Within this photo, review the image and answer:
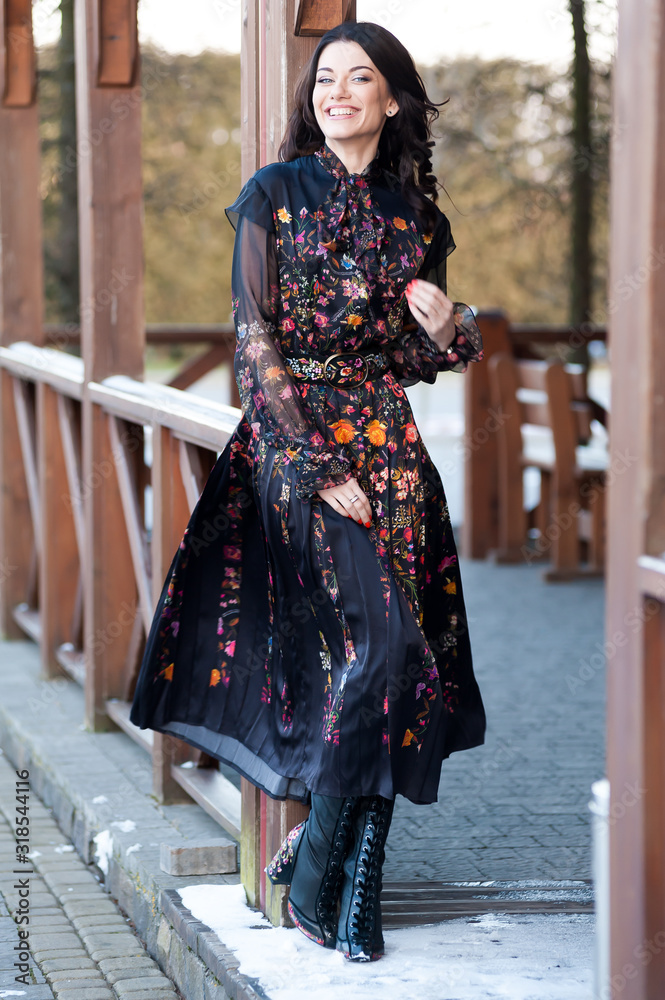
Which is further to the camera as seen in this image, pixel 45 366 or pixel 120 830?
pixel 45 366

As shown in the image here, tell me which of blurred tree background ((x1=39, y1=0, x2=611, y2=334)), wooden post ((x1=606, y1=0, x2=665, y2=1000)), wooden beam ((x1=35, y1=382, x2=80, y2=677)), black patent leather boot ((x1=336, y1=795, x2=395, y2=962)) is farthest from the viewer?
blurred tree background ((x1=39, y1=0, x2=611, y2=334))

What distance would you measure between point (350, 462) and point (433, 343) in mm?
278

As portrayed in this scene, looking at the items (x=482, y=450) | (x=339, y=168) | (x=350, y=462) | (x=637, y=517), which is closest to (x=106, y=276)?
(x=339, y=168)

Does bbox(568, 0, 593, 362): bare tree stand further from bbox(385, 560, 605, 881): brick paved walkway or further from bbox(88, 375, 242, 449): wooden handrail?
bbox(88, 375, 242, 449): wooden handrail

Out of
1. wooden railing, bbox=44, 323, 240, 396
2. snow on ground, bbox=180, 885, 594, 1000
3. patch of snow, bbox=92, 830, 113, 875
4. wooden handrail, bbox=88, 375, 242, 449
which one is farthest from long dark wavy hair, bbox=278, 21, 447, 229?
wooden railing, bbox=44, 323, 240, 396

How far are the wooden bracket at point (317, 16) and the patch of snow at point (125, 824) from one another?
2.00 metres

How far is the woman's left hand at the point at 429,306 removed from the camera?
2.56 metres

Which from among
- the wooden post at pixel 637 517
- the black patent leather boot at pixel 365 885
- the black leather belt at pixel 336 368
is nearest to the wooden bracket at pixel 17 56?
the black leather belt at pixel 336 368

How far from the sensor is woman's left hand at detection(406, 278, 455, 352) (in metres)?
2.56

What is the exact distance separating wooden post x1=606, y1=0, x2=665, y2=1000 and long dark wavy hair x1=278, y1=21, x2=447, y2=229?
0.80m

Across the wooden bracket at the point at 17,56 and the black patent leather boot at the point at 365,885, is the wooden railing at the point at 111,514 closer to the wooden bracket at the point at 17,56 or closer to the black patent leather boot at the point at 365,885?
the black patent leather boot at the point at 365,885

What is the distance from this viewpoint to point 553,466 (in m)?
7.17

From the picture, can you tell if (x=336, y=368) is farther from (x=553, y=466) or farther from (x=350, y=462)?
(x=553, y=466)

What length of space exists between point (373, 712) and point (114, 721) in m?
2.20
